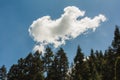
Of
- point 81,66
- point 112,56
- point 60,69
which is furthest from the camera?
point 112,56

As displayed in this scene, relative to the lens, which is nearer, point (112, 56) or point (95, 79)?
point (95, 79)

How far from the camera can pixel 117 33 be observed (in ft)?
292

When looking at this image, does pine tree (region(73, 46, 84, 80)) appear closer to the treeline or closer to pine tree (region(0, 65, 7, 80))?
the treeline

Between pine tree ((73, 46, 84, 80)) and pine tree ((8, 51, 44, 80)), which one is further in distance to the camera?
pine tree ((8, 51, 44, 80))

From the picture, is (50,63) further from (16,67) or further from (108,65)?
(108,65)

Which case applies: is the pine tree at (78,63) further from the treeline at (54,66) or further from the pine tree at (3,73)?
the pine tree at (3,73)

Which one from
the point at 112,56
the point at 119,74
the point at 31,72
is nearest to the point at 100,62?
the point at 112,56

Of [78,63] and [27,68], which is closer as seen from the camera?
[78,63]

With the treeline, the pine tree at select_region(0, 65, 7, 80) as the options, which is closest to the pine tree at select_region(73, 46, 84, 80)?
the treeline

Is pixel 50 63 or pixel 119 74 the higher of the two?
pixel 50 63

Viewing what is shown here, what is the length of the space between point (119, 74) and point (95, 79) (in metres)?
29.3

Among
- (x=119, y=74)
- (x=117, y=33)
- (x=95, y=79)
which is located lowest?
(x=119, y=74)

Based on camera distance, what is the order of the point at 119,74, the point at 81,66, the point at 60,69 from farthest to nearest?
the point at 60,69, the point at 81,66, the point at 119,74

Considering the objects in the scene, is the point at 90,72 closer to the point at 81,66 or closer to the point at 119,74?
the point at 81,66
